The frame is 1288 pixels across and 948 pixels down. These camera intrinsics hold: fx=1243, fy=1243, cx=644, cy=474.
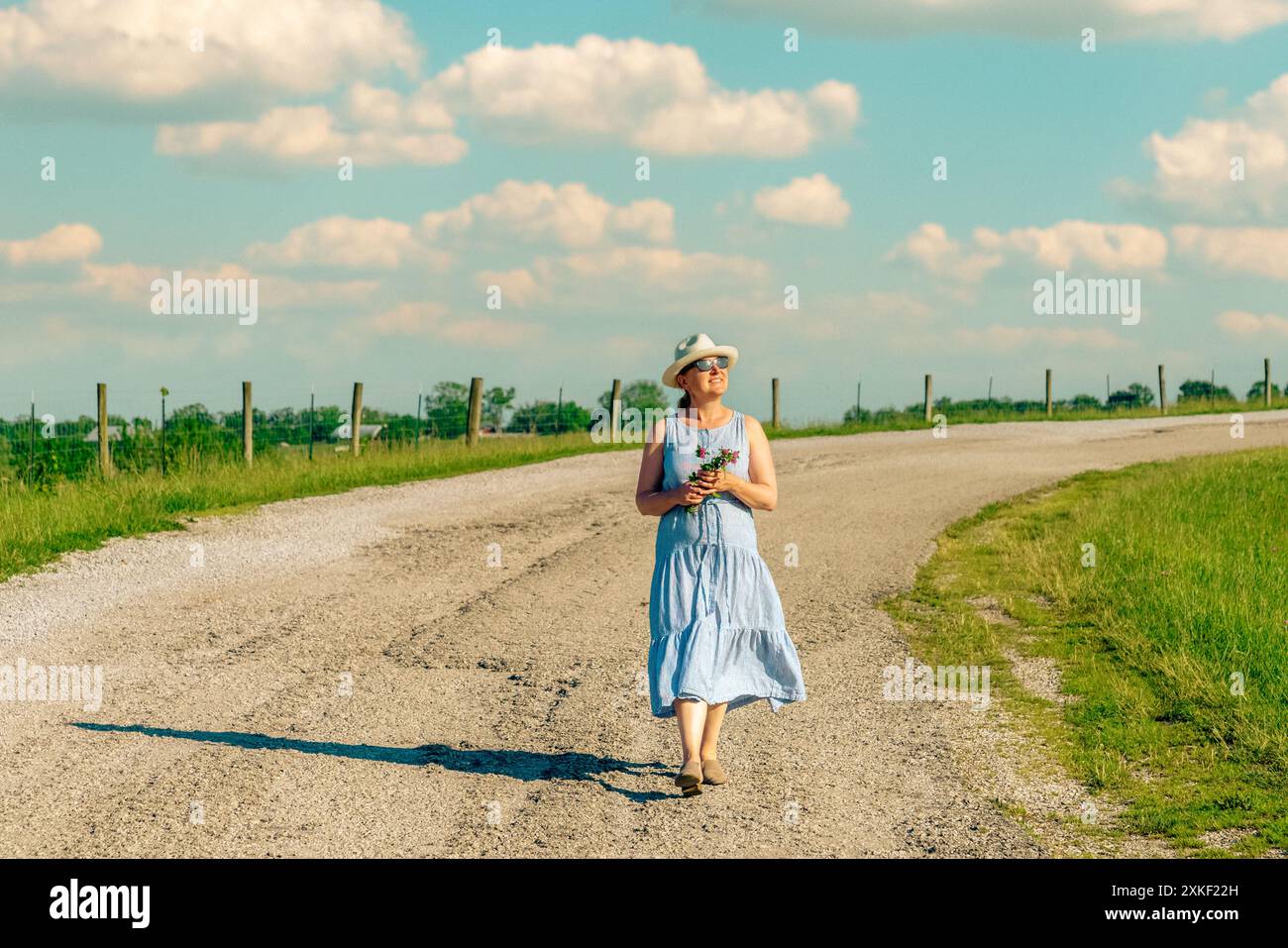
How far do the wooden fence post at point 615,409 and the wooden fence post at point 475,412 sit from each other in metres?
3.71

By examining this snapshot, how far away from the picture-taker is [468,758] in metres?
7.41

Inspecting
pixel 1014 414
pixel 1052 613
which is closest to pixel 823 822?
pixel 1052 613

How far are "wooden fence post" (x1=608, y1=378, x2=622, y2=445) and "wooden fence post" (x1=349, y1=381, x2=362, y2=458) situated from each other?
6554mm

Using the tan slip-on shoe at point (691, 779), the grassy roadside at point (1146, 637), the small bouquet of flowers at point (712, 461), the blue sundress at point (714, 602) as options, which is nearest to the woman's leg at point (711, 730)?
the blue sundress at point (714, 602)

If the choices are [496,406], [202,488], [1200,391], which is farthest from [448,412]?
[1200,391]

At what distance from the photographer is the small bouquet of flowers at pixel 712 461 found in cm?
647

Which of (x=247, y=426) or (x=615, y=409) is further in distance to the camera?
(x=615, y=409)

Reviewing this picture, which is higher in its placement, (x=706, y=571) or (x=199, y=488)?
(x=706, y=571)

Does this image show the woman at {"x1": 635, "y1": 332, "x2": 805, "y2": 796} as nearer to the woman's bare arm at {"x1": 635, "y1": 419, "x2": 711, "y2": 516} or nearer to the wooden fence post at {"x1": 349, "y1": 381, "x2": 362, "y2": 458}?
the woman's bare arm at {"x1": 635, "y1": 419, "x2": 711, "y2": 516}

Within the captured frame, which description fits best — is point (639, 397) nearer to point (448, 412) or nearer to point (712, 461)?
point (448, 412)

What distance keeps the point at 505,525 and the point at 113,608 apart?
5.96 metres

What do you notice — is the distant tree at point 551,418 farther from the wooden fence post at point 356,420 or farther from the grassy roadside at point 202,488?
the wooden fence post at point 356,420

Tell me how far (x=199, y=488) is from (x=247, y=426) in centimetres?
600
